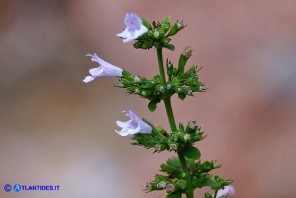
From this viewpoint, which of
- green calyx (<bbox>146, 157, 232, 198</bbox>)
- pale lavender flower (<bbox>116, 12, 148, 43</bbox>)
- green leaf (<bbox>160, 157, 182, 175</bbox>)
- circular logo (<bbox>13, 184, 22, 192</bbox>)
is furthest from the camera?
circular logo (<bbox>13, 184, 22, 192</bbox>)

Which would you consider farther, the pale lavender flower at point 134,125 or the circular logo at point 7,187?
the circular logo at point 7,187

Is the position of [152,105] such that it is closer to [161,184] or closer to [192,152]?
[192,152]

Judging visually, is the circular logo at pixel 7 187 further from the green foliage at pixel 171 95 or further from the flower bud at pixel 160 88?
the flower bud at pixel 160 88

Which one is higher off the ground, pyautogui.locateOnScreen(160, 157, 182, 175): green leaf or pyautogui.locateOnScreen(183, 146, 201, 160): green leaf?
pyautogui.locateOnScreen(160, 157, 182, 175): green leaf

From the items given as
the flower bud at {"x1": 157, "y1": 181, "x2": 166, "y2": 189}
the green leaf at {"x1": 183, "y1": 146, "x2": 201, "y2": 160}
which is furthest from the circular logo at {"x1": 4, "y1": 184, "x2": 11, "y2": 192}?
the green leaf at {"x1": 183, "y1": 146, "x2": 201, "y2": 160}

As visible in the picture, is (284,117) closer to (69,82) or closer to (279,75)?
(279,75)

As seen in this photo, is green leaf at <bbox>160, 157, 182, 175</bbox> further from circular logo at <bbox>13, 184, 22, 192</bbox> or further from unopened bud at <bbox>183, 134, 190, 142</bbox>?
circular logo at <bbox>13, 184, 22, 192</bbox>

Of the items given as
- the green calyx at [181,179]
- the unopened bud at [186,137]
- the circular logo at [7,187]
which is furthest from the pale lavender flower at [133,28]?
the circular logo at [7,187]
